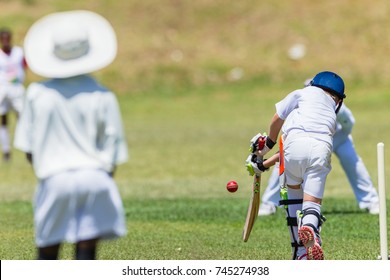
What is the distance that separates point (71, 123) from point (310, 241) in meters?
2.84

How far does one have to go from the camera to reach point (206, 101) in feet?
137

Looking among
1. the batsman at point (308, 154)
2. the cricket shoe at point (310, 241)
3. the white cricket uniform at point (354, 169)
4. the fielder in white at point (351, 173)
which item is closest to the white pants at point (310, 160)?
the batsman at point (308, 154)

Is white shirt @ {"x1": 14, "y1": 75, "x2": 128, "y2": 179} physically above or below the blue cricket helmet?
above

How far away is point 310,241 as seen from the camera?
31.2 feet

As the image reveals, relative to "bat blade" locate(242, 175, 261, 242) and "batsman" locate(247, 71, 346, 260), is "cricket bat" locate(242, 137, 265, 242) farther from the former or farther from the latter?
"batsman" locate(247, 71, 346, 260)

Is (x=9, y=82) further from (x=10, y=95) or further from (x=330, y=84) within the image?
(x=330, y=84)

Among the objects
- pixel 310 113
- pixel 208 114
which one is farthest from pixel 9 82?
pixel 310 113

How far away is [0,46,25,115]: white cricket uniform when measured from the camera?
2439 cm

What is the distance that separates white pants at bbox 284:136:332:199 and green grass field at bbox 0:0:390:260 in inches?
51.4

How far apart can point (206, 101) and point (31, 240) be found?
29.5 meters

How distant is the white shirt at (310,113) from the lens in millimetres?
9805

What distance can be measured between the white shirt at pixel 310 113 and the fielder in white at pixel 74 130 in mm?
2720

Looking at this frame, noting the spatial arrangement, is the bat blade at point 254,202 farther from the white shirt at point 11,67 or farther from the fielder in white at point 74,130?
the white shirt at point 11,67

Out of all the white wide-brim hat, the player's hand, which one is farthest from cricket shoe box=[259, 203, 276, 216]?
the white wide-brim hat
